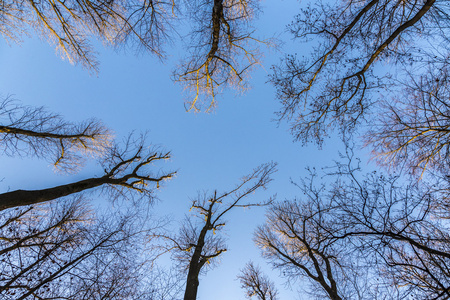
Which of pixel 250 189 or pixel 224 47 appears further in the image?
pixel 250 189

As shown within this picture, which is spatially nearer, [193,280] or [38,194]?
[38,194]

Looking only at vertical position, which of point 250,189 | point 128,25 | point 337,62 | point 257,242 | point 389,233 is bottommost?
point 389,233

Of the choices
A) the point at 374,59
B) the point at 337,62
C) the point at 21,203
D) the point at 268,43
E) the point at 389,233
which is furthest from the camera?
the point at 268,43

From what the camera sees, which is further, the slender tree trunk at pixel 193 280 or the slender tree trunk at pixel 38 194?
the slender tree trunk at pixel 193 280

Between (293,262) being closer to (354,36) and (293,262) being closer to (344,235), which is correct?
(344,235)

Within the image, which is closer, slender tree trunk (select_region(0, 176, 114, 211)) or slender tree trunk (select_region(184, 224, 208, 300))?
slender tree trunk (select_region(0, 176, 114, 211))

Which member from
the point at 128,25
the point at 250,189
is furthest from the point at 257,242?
the point at 128,25

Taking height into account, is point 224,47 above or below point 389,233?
above

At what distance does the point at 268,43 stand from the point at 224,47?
130cm

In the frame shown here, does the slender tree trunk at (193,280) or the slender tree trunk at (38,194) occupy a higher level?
the slender tree trunk at (38,194)

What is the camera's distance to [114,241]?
4.78 metres

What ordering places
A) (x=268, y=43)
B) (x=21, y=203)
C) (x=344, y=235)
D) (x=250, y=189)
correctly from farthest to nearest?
(x=250, y=189) → (x=268, y=43) → (x=21, y=203) → (x=344, y=235)

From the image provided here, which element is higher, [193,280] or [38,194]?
[38,194]

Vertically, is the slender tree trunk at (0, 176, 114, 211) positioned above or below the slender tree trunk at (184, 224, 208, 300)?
above
